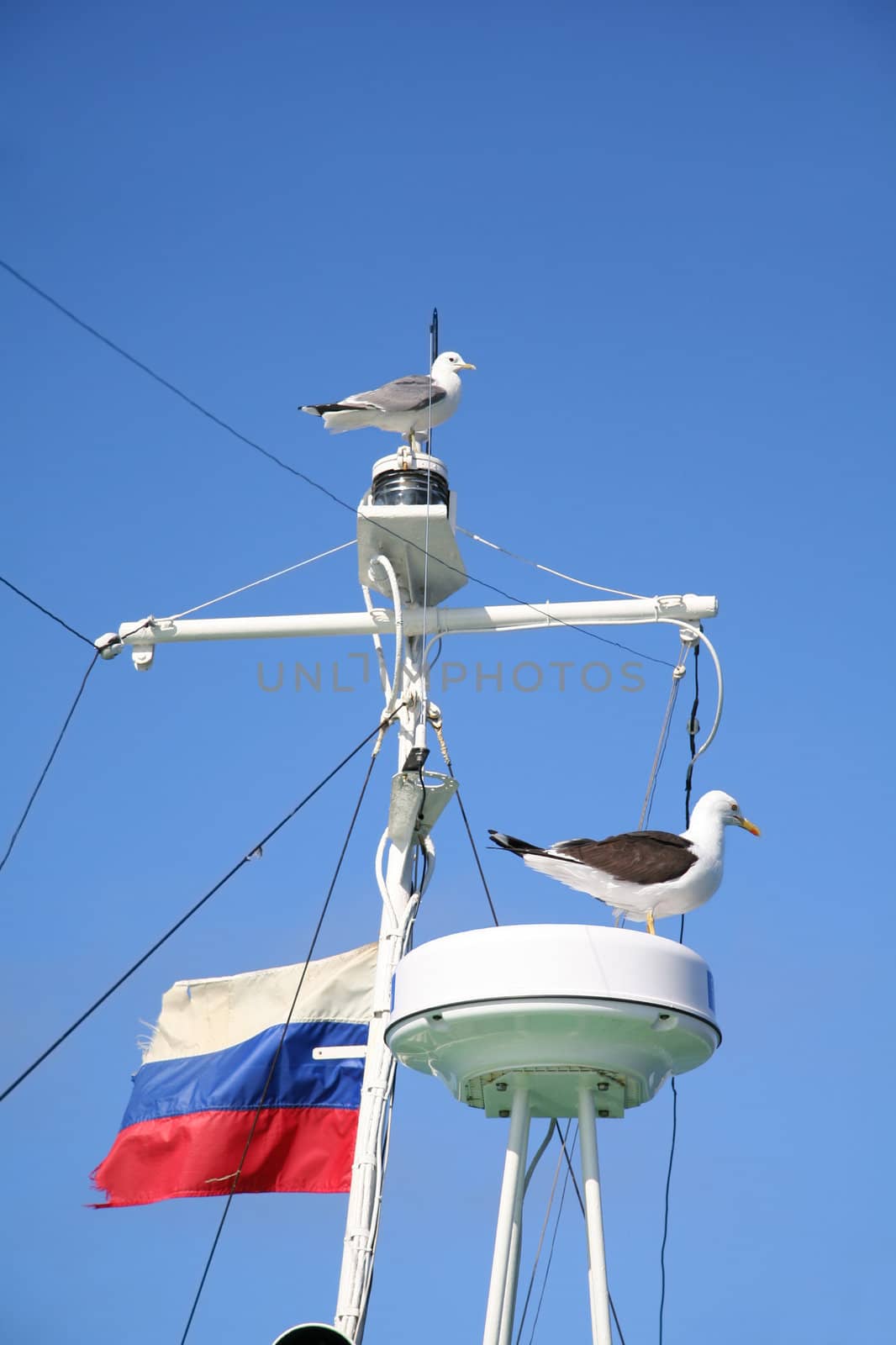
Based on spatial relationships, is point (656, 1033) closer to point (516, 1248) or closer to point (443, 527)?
point (516, 1248)

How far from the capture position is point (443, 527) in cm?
1350

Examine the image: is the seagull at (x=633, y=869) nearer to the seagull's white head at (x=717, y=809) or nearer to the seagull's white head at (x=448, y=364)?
the seagull's white head at (x=717, y=809)

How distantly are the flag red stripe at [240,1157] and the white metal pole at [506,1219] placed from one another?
18.6ft

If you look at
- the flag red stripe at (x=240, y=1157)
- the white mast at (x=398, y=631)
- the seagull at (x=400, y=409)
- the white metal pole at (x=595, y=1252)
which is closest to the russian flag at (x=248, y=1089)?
the flag red stripe at (x=240, y=1157)

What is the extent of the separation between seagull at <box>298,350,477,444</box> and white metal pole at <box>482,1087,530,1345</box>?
717 cm

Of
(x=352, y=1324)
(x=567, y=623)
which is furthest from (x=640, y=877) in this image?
(x=567, y=623)

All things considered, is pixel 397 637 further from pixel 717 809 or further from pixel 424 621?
pixel 717 809

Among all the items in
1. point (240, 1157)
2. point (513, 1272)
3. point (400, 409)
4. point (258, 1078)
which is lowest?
point (513, 1272)

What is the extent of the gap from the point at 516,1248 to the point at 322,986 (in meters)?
6.69

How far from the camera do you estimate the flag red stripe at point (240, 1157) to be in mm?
13719

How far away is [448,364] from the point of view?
48.9 ft

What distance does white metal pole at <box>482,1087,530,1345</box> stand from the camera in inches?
308

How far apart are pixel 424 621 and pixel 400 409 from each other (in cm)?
184

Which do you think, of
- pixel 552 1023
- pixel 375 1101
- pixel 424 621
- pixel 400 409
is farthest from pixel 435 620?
pixel 552 1023
